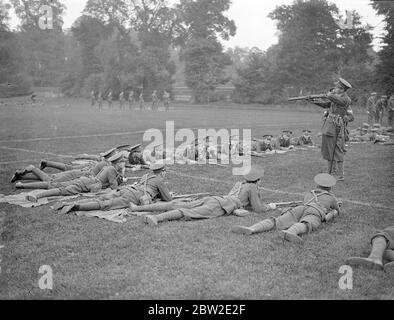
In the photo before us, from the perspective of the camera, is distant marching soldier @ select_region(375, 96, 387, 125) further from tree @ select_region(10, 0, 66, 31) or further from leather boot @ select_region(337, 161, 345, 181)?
tree @ select_region(10, 0, 66, 31)

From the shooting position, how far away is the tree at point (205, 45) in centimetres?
5572

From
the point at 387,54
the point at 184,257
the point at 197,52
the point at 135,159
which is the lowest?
the point at 184,257

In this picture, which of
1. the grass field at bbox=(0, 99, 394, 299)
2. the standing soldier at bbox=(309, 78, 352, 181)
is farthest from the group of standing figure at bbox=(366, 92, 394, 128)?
the grass field at bbox=(0, 99, 394, 299)

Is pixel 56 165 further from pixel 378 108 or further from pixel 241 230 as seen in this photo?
pixel 378 108

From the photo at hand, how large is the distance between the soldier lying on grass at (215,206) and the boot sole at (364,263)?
7.68 ft

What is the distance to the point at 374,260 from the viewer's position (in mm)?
5090

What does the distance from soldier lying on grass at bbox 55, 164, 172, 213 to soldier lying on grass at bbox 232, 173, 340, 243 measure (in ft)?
6.34

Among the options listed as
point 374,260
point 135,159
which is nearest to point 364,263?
point 374,260

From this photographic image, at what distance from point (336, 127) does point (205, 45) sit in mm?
46623

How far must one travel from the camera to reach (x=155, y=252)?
18.2ft

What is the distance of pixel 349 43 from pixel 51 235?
156 ft

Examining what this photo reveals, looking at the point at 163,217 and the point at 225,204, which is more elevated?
the point at 225,204

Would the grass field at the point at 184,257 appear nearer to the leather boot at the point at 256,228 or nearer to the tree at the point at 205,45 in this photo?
the leather boot at the point at 256,228

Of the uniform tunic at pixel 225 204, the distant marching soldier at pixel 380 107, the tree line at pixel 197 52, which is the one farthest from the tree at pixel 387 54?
the uniform tunic at pixel 225 204
